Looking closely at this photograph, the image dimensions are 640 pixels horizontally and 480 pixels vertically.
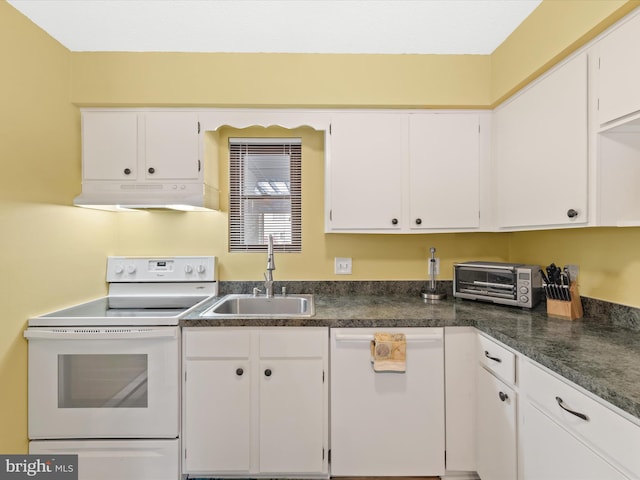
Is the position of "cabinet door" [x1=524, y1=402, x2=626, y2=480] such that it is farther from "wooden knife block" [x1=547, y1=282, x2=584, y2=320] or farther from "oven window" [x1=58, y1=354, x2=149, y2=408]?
"oven window" [x1=58, y1=354, x2=149, y2=408]

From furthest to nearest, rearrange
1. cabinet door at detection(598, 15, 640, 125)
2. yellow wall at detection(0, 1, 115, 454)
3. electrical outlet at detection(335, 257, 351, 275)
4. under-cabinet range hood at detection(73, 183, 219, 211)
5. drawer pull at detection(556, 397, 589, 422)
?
electrical outlet at detection(335, 257, 351, 275), under-cabinet range hood at detection(73, 183, 219, 211), yellow wall at detection(0, 1, 115, 454), cabinet door at detection(598, 15, 640, 125), drawer pull at detection(556, 397, 589, 422)

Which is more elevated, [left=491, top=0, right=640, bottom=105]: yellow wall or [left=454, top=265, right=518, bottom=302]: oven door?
[left=491, top=0, right=640, bottom=105]: yellow wall

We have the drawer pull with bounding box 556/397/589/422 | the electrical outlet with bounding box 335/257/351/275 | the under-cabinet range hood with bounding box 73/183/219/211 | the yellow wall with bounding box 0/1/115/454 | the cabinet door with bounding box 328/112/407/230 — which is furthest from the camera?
the electrical outlet with bounding box 335/257/351/275

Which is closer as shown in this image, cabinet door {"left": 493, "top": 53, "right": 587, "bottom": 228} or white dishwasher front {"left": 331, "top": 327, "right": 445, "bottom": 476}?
cabinet door {"left": 493, "top": 53, "right": 587, "bottom": 228}

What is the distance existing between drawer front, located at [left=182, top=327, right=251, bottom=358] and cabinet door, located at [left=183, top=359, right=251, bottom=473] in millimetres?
37

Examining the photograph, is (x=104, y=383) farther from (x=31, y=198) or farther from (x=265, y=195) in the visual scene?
(x=265, y=195)

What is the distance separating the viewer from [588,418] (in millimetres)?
976

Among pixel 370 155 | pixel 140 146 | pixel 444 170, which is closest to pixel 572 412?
pixel 444 170

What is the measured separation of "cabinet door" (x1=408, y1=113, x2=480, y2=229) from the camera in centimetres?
206

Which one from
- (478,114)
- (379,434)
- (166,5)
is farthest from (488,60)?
(379,434)

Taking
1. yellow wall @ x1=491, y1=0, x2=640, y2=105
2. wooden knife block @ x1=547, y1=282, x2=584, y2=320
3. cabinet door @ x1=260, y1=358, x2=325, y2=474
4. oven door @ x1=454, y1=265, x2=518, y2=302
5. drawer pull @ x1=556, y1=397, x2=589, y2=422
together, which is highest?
yellow wall @ x1=491, y1=0, x2=640, y2=105

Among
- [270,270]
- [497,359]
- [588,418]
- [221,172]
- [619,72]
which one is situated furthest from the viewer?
[221,172]

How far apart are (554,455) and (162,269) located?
7.66ft

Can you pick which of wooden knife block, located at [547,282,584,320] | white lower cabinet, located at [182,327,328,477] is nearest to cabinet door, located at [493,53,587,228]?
wooden knife block, located at [547,282,584,320]
